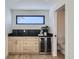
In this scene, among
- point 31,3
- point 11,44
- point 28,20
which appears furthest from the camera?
point 28,20

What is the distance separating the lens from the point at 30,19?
26.8 ft

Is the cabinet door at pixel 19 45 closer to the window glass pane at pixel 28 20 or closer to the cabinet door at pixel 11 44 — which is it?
the cabinet door at pixel 11 44

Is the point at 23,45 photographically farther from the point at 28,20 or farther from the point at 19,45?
the point at 28,20

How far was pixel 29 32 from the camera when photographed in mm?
8172

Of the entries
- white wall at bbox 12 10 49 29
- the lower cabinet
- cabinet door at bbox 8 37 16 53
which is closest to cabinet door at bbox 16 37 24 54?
the lower cabinet

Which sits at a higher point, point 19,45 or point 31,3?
point 31,3

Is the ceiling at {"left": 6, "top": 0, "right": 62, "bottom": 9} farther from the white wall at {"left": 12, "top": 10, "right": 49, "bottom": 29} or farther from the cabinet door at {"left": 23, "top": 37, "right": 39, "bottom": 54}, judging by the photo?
the cabinet door at {"left": 23, "top": 37, "right": 39, "bottom": 54}

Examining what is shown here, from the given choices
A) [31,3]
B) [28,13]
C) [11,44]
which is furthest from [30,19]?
[31,3]

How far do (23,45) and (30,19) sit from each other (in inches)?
65.2

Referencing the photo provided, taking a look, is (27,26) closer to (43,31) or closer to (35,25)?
(35,25)

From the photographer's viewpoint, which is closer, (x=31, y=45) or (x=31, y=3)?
(x=31, y=3)

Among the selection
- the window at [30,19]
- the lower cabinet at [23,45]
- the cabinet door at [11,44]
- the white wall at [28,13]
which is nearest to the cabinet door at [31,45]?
the lower cabinet at [23,45]
